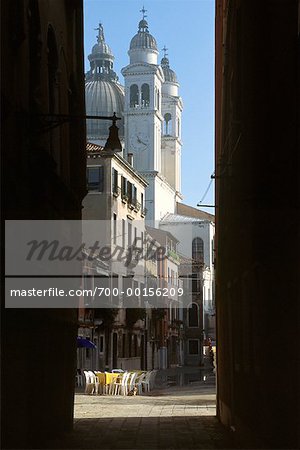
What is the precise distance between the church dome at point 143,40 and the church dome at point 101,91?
3017mm

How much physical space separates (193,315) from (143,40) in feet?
78.3

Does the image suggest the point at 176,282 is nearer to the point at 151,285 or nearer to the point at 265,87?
the point at 151,285

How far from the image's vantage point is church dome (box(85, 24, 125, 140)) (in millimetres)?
70125

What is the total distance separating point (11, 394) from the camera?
28.4ft

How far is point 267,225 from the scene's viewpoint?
29.9ft

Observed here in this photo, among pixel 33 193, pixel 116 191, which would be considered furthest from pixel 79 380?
pixel 33 193

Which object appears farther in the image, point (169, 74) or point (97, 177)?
point (169, 74)

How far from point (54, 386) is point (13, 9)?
481 centimetres

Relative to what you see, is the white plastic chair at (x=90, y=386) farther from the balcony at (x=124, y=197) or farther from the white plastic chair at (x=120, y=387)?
the balcony at (x=124, y=197)

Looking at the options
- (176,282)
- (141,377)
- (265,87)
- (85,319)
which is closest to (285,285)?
(265,87)

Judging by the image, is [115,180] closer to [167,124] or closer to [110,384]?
[110,384]

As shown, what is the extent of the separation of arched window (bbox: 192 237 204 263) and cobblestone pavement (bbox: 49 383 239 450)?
49550mm

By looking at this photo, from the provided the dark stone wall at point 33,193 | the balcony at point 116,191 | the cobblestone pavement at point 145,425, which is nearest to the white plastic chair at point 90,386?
the cobblestone pavement at point 145,425

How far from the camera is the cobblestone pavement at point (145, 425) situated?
11.3 metres
